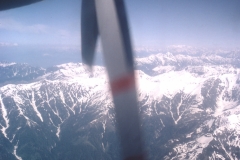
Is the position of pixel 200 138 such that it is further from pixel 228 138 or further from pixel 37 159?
pixel 37 159

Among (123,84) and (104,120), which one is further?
(104,120)

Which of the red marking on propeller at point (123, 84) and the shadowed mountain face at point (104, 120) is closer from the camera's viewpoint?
the red marking on propeller at point (123, 84)

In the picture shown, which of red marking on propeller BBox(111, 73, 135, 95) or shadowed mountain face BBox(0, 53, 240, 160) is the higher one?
red marking on propeller BBox(111, 73, 135, 95)

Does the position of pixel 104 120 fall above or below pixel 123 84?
below

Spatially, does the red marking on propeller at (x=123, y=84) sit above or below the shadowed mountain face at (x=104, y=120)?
above

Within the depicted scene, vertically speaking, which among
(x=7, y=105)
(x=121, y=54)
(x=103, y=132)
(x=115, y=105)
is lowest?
(x=103, y=132)

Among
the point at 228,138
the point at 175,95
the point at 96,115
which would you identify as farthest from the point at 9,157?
the point at 175,95

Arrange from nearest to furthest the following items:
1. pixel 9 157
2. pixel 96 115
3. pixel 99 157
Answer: pixel 9 157
pixel 99 157
pixel 96 115

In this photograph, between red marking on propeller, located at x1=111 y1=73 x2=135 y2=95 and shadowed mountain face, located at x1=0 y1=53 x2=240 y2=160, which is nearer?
red marking on propeller, located at x1=111 y1=73 x2=135 y2=95
